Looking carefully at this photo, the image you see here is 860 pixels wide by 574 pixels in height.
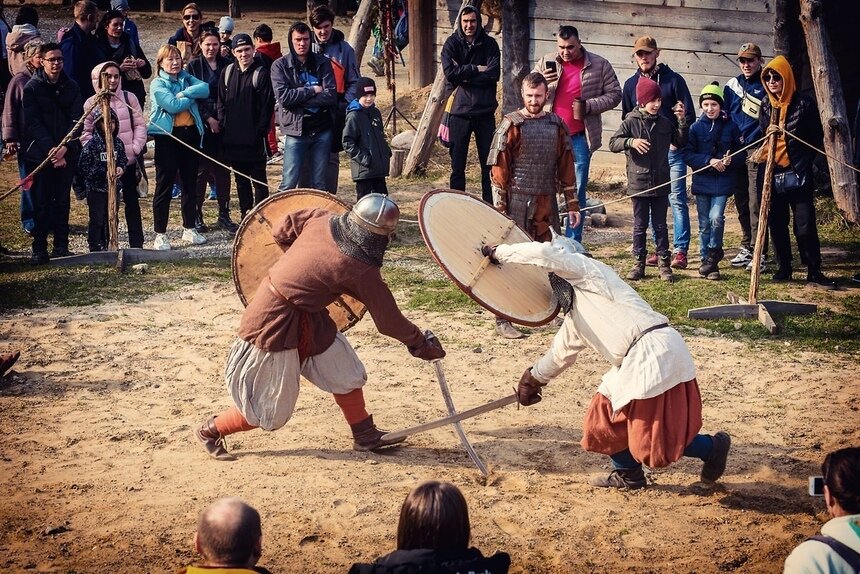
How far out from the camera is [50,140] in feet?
31.7

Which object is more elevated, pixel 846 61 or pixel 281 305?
pixel 846 61

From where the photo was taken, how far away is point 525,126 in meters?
8.14

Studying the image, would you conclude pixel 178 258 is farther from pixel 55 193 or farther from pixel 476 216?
pixel 476 216

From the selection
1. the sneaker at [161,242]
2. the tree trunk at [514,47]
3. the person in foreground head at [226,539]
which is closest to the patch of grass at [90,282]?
the sneaker at [161,242]

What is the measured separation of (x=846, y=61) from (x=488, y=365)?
777cm

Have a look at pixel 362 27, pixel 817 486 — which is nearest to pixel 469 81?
pixel 362 27

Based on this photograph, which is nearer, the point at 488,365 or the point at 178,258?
the point at 488,365

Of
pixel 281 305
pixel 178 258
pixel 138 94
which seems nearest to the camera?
pixel 281 305

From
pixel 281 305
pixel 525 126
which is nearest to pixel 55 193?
pixel 525 126

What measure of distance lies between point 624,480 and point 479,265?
1.38 m

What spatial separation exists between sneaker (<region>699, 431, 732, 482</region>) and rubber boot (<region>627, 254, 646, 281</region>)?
151 inches

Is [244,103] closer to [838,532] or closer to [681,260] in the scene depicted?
[681,260]

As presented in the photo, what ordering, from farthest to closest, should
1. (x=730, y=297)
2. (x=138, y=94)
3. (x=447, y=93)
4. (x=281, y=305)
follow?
1. (x=447, y=93)
2. (x=138, y=94)
3. (x=730, y=297)
4. (x=281, y=305)

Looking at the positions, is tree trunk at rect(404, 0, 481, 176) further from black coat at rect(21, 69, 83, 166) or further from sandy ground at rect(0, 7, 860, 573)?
sandy ground at rect(0, 7, 860, 573)
